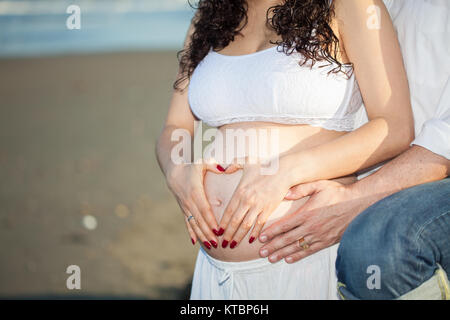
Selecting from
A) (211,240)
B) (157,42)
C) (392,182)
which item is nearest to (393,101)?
(392,182)

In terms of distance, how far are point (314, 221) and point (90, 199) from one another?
345 centimetres

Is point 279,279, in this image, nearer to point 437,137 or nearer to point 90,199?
point 437,137

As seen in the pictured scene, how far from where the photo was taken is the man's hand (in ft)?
5.17

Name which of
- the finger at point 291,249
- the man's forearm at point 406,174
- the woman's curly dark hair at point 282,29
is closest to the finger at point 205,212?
the finger at point 291,249

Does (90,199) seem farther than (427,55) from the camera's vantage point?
Yes

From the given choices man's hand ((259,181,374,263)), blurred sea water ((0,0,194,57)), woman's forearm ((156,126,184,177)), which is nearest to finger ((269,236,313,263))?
man's hand ((259,181,374,263))

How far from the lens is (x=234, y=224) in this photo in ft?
5.45

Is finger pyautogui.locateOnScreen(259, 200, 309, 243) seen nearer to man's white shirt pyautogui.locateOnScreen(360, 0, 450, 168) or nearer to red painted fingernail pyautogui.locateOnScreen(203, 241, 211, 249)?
red painted fingernail pyautogui.locateOnScreen(203, 241, 211, 249)

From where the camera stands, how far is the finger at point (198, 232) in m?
1.77

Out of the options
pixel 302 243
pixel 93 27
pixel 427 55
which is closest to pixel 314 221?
pixel 302 243

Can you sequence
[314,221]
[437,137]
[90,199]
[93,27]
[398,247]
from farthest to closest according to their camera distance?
1. [93,27]
2. [90,199]
3. [314,221]
4. [437,137]
5. [398,247]

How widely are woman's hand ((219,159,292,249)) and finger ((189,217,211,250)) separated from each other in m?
0.10

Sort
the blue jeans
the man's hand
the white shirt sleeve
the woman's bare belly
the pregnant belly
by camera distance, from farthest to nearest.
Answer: the woman's bare belly
the pregnant belly
the man's hand
the white shirt sleeve
the blue jeans

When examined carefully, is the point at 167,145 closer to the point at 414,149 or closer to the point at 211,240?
the point at 211,240
